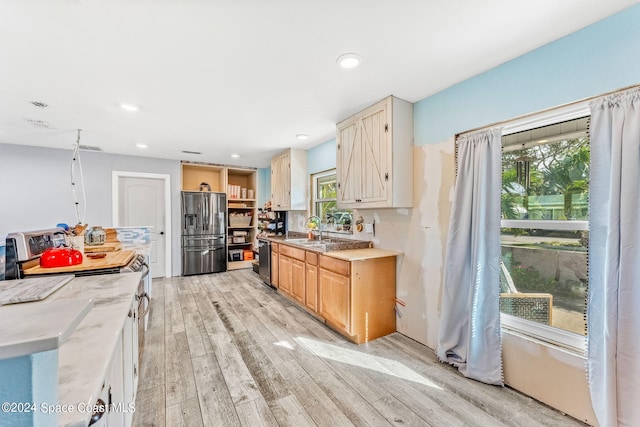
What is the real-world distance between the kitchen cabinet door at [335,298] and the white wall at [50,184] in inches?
163

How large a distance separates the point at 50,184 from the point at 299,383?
513 centimetres

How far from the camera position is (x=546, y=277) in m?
1.89

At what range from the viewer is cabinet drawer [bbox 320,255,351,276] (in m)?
2.63

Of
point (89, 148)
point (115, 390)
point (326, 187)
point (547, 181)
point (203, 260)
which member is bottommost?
point (203, 260)

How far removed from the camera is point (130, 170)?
4.88 metres

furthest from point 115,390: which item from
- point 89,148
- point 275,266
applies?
point 89,148

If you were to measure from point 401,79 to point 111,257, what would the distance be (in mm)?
2967

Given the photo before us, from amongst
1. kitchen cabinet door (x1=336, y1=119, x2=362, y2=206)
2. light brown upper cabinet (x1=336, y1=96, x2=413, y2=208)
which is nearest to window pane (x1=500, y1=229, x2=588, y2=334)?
light brown upper cabinet (x1=336, y1=96, x2=413, y2=208)

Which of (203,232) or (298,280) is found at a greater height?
(203,232)

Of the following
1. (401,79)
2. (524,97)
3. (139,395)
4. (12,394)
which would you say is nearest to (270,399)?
(139,395)

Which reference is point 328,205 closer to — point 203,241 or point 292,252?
point 292,252

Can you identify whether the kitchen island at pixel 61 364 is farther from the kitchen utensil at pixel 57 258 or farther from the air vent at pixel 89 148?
the air vent at pixel 89 148

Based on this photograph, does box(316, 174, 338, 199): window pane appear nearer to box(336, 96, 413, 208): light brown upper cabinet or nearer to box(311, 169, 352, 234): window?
box(311, 169, 352, 234): window

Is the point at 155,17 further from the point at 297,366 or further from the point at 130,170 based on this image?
the point at 130,170
